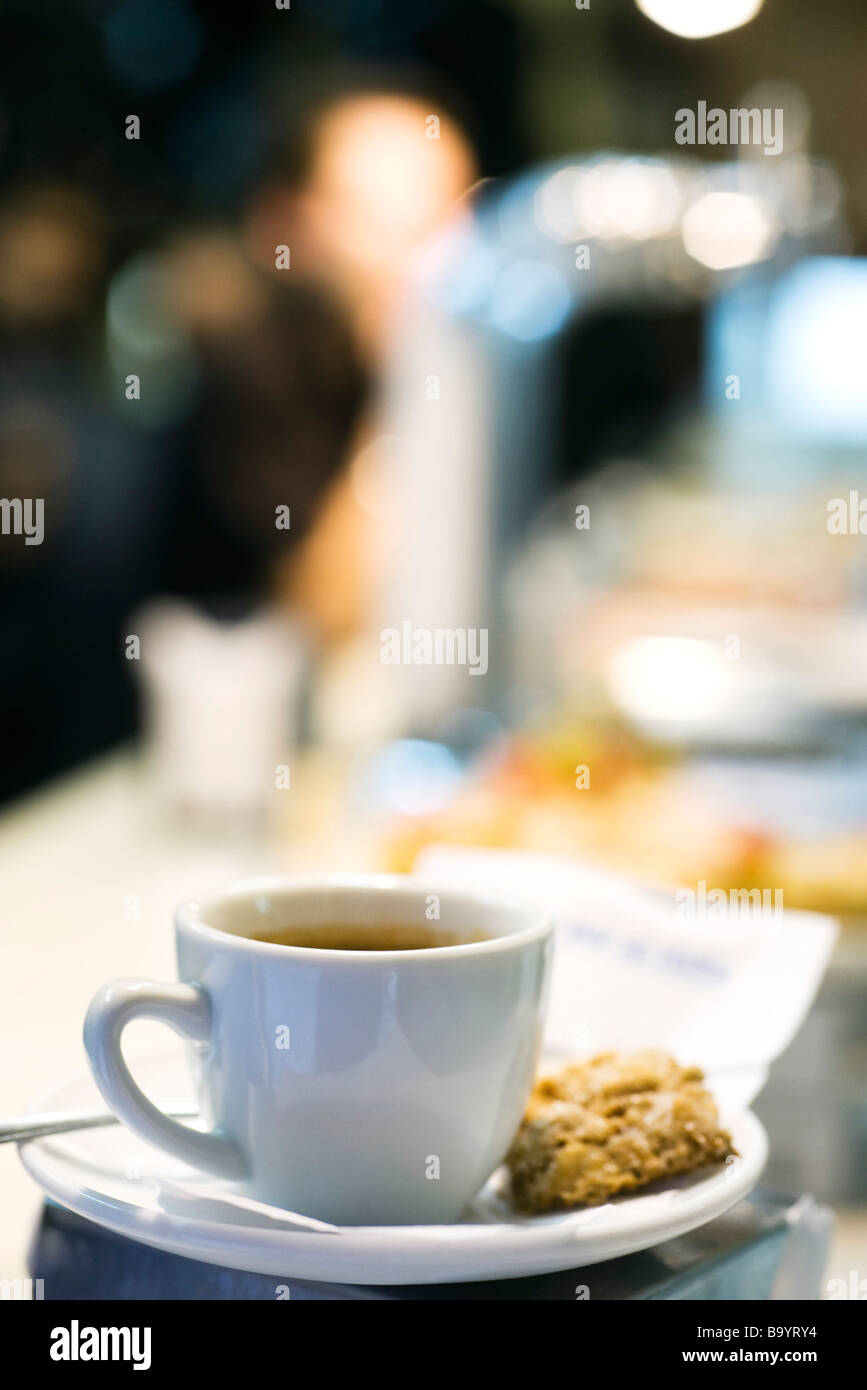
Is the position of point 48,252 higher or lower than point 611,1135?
higher

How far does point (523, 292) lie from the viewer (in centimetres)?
191

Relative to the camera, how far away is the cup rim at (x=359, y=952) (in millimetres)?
380

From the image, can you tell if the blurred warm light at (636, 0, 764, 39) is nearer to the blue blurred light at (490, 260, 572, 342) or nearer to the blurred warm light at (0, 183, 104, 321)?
the blue blurred light at (490, 260, 572, 342)

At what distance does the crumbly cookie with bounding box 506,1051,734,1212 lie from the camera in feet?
1.32

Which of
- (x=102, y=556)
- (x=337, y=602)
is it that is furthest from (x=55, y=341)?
(x=337, y=602)

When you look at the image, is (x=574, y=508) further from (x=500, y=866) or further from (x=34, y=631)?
(x=500, y=866)

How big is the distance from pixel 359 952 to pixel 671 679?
1427mm

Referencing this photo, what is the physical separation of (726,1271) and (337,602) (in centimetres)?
212

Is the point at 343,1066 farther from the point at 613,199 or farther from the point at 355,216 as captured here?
the point at 355,216

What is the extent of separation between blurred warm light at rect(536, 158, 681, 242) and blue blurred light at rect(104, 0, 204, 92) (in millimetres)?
1465

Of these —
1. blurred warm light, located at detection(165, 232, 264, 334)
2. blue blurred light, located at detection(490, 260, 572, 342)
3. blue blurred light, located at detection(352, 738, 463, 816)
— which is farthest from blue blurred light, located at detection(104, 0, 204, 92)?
blue blurred light, located at detection(352, 738, 463, 816)

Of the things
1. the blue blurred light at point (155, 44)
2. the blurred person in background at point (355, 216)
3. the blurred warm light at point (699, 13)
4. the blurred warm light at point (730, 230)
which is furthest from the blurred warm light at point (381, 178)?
the blurred warm light at point (699, 13)

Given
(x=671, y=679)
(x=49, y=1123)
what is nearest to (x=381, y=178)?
(x=671, y=679)

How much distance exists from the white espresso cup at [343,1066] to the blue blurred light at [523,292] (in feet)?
4.73
